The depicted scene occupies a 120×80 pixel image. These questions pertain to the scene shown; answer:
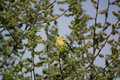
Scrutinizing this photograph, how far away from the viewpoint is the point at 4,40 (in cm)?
359

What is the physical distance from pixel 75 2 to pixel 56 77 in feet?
6.56

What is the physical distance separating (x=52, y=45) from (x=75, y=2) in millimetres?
1416

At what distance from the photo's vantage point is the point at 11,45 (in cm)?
367

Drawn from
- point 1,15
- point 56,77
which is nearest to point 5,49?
point 1,15

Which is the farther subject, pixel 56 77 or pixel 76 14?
pixel 76 14

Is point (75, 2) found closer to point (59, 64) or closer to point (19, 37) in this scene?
A: point (59, 64)

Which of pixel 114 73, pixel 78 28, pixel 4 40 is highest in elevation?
pixel 78 28

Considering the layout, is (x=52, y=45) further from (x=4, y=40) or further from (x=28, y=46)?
(x=4, y=40)

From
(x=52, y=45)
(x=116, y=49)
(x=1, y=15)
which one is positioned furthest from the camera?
(x=116, y=49)

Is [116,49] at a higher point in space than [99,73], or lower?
higher

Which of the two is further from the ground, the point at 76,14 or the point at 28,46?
the point at 76,14

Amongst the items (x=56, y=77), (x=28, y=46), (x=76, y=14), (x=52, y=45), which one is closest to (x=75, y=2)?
(x=76, y=14)

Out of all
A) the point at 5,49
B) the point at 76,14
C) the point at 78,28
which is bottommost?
the point at 5,49

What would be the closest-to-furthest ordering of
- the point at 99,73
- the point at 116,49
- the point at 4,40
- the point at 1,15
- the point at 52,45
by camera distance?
the point at 1,15, the point at 4,40, the point at 52,45, the point at 99,73, the point at 116,49
